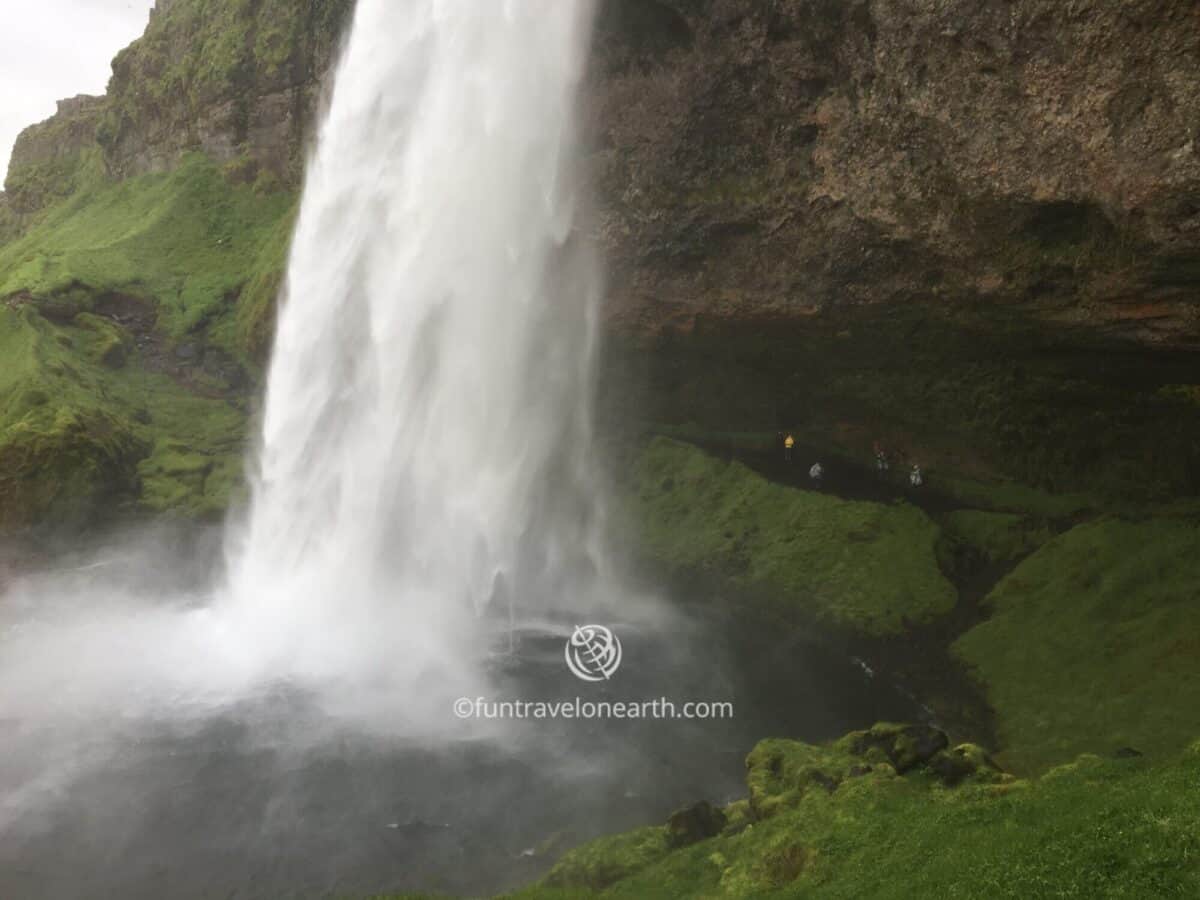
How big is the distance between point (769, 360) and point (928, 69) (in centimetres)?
1206

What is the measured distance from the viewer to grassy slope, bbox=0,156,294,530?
3778 centimetres

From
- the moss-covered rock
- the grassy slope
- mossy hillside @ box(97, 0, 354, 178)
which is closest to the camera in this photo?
the moss-covered rock

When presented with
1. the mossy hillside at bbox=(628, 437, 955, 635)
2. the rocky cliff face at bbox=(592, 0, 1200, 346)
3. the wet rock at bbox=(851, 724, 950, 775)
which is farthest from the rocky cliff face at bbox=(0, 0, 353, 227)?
the wet rock at bbox=(851, 724, 950, 775)

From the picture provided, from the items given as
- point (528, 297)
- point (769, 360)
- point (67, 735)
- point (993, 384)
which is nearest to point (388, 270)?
point (528, 297)

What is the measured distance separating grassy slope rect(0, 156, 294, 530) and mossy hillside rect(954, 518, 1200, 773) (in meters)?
32.0

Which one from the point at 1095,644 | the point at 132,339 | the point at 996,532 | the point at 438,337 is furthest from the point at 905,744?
the point at 132,339

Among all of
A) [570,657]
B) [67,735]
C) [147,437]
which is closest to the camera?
[67,735]

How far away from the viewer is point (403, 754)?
1972 centimetres

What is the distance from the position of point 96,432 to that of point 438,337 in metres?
18.4

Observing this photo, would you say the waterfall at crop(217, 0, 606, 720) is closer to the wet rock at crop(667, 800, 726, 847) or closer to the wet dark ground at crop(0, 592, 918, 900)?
the wet dark ground at crop(0, 592, 918, 900)

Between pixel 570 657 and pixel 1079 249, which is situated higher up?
pixel 1079 249

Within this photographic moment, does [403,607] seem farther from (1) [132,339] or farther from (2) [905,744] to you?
(1) [132,339]

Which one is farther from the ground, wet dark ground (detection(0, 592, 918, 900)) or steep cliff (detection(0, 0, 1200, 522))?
steep cliff (detection(0, 0, 1200, 522))

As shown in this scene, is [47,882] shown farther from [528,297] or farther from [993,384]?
[993,384]
